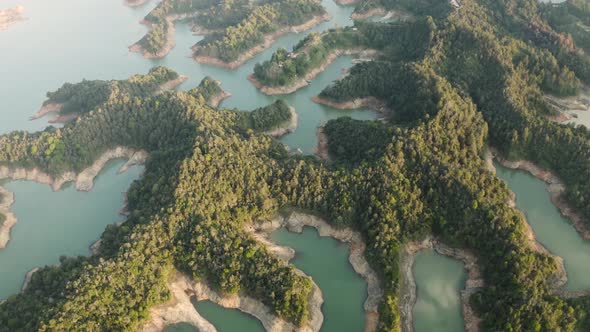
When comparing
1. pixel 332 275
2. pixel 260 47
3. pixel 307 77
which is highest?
pixel 332 275

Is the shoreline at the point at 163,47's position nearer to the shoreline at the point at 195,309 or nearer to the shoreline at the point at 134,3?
the shoreline at the point at 134,3

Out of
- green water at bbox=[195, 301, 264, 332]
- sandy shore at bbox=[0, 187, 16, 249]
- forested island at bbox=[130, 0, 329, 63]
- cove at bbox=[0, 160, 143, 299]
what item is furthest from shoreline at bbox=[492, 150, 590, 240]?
sandy shore at bbox=[0, 187, 16, 249]

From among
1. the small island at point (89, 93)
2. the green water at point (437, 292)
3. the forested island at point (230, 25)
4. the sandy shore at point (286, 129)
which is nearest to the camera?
the green water at point (437, 292)

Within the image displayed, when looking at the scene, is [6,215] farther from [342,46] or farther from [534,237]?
[534,237]

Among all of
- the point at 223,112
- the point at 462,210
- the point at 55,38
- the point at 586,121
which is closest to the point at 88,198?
the point at 223,112

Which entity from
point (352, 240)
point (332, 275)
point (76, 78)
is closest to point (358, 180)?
point (352, 240)

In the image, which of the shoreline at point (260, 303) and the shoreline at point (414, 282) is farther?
the shoreline at point (260, 303)

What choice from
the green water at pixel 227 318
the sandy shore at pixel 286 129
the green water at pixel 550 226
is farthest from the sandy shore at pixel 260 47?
the green water at pixel 227 318
